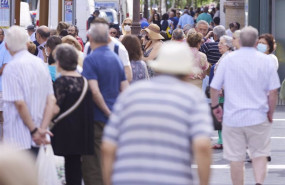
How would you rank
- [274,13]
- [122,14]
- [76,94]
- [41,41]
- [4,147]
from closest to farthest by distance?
1. [4,147]
2. [76,94]
3. [41,41]
4. [274,13]
5. [122,14]

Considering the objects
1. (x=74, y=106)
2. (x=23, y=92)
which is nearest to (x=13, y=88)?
(x=23, y=92)

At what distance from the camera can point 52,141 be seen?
830cm

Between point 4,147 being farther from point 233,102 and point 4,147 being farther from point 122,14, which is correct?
point 122,14

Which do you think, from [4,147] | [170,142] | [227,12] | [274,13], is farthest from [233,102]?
[227,12]

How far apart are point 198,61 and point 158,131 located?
873 cm

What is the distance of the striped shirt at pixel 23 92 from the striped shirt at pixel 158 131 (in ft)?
9.51

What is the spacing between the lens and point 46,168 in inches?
316

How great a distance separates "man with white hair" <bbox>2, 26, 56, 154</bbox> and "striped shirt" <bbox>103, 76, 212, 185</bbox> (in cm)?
288

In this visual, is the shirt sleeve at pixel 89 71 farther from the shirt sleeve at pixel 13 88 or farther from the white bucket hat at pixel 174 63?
the white bucket hat at pixel 174 63

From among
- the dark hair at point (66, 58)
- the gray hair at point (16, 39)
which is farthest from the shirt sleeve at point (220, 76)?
the gray hair at point (16, 39)

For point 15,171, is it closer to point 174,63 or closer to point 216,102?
point 174,63

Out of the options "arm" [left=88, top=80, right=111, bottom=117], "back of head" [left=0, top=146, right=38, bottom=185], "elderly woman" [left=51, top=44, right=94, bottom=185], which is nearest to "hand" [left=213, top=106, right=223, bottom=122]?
"arm" [left=88, top=80, right=111, bottom=117]

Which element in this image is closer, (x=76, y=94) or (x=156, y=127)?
(x=156, y=127)

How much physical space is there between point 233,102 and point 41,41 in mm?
5806
